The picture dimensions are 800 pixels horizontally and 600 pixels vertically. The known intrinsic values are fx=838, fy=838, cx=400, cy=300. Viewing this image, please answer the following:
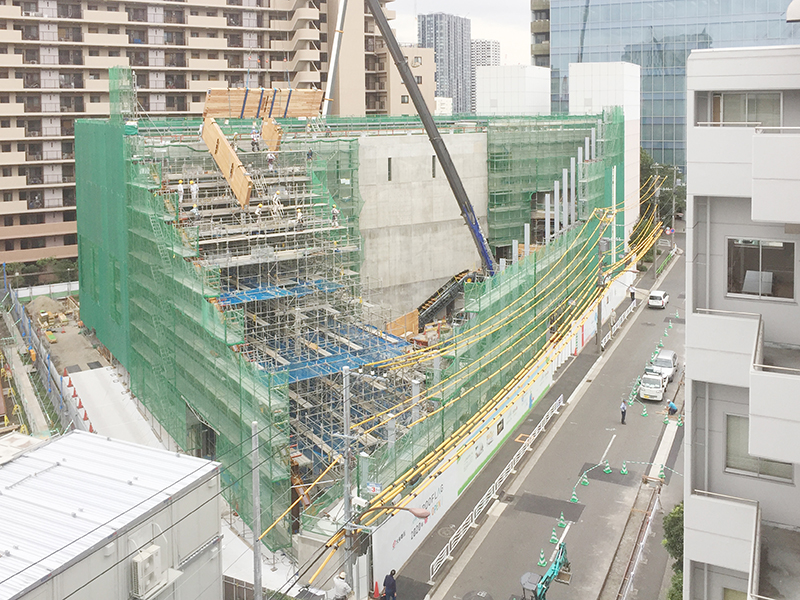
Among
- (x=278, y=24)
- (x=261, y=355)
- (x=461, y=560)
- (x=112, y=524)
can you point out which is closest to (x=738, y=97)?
(x=112, y=524)

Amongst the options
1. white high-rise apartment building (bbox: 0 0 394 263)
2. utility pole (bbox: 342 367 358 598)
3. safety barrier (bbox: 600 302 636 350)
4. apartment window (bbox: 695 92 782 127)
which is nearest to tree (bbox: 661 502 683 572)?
utility pole (bbox: 342 367 358 598)

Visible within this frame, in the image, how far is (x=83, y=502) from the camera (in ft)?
48.3

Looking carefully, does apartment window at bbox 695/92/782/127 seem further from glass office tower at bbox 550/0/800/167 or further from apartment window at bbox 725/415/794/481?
glass office tower at bbox 550/0/800/167

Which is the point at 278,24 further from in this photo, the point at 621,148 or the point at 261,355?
the point at 261,355

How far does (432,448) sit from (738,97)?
47.7 ft

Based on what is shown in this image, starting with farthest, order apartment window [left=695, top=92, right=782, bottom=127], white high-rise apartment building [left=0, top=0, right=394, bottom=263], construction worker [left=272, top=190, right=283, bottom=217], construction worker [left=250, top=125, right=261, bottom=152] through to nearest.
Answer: white high-rise apartment building [left=0, top=0, right=394, bottom=263] < construction worker [left=250, top=125, right=261, bottom=152] < construction worker [left=272, top=190, right=283, bottom=217] < apartment window [left=695, top=92, right=782, bottom=127]

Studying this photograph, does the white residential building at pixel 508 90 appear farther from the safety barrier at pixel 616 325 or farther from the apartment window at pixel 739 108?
the apartment window at pixel 739 108

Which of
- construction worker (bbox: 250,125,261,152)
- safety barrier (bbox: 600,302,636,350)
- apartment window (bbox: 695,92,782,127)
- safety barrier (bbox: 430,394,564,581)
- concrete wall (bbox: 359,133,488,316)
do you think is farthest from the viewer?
safety barrier (bbox: 600,302,636,350)

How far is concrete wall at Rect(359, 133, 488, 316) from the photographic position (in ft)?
133

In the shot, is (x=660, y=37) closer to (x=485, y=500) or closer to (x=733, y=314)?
(x=485, y=500)

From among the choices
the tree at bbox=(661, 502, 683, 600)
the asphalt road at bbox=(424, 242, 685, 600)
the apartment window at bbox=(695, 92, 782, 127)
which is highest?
the apartment window at bbox=(695, 92, 782, 127)

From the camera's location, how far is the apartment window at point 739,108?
42.1ft

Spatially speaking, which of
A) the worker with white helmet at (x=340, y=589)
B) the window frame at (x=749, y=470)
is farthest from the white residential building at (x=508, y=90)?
the window frame at (x=749, y=470)

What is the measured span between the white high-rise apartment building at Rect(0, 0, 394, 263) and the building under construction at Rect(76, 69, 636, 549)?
24835 millimetres
